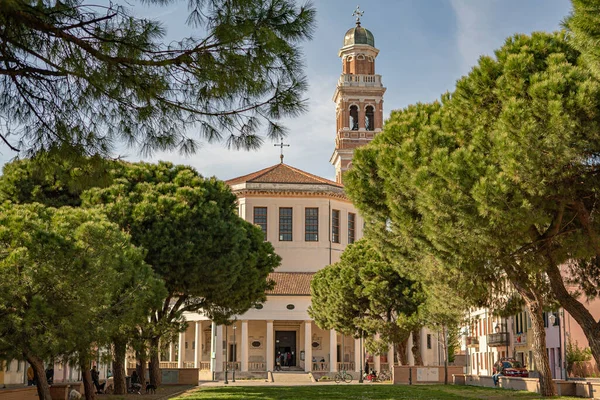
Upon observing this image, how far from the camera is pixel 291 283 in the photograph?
2354 inches

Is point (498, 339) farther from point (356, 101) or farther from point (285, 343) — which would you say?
point (356, 101)

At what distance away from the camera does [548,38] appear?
1747 centimetres

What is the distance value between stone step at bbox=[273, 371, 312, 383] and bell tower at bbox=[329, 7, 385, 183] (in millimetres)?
21310

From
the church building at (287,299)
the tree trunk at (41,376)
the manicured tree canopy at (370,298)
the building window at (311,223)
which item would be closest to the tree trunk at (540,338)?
the manicured tree canopy at (370,298)

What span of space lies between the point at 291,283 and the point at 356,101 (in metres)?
20.4

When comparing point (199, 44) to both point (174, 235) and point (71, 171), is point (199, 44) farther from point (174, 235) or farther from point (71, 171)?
point (174, 235)

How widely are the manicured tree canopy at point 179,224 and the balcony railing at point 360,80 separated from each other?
3982cm

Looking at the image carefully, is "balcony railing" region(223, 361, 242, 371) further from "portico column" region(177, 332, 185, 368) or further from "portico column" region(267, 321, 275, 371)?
"portico column" region(177, 332, 185, 368)

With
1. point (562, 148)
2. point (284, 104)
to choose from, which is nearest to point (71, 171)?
point (284, 104)

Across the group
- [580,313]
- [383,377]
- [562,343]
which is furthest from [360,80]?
[580,313]

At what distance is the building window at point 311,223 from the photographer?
62375 millimetres

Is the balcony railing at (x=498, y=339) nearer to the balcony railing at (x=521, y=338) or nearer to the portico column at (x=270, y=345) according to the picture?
the balcony railing at (x=521, y=338)

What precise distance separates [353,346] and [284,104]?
52.3 metres

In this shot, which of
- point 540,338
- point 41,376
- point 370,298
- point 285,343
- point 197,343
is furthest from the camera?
point 285,343
